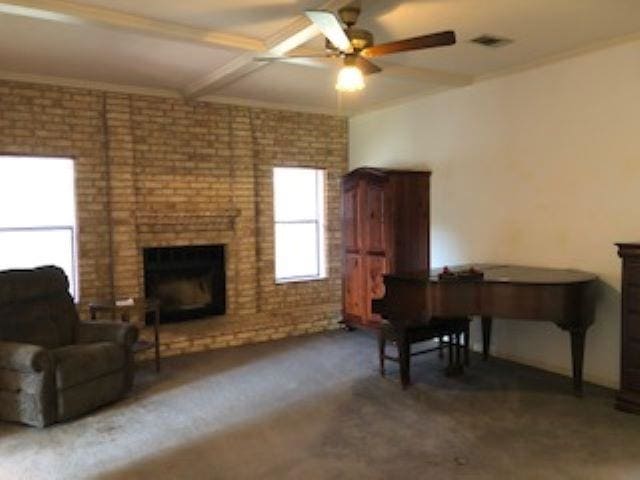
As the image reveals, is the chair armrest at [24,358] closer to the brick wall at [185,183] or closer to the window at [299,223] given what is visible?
the brick wall at [185,183]

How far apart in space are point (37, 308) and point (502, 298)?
3.61 m

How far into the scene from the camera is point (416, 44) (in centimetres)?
293

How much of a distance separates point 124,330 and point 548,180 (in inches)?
150

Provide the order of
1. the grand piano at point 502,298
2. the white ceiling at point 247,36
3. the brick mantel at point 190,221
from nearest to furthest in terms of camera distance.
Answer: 1. the white ceiling at point 247,36
2. the grand piano at point 502,298
3. the brick mantel at point 190,221

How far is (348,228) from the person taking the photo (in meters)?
6.03

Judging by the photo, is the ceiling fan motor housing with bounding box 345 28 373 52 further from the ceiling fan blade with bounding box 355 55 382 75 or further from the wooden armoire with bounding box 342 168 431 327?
the wooden armoire with bounding box 342 168 431 327

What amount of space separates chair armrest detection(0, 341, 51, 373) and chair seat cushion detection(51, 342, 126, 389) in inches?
4.1

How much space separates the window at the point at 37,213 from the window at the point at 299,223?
2.32 meters

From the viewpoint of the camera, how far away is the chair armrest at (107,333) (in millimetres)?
4203

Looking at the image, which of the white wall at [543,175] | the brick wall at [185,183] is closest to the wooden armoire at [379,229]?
the white wall at [543,175]

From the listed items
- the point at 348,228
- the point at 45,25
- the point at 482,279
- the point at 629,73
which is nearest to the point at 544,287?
the point at 482,279

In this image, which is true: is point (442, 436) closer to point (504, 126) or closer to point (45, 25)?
point (504, 126)

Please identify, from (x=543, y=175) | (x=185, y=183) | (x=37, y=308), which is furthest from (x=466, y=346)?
(x=37, y=308)

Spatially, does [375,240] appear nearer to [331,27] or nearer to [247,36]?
[247,36]
